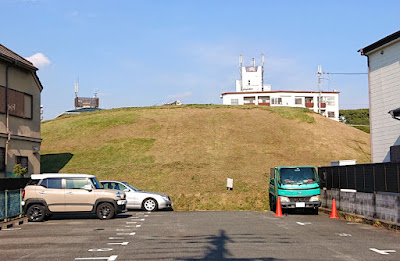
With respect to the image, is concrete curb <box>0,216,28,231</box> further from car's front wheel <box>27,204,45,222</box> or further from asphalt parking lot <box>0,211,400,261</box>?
asphalt parking lot <box>0,211,400,261</box>

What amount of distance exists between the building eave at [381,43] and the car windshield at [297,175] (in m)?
8.60

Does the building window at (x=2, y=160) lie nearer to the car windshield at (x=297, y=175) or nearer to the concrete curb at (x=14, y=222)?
the concrete curb at (x=14, y=222)

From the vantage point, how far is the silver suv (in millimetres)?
18391

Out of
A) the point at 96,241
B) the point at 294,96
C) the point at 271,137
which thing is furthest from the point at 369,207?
the point at 294,96

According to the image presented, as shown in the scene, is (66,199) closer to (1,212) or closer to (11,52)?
(1,212)

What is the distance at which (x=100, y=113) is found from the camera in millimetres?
63781

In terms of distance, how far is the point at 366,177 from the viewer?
17.7 metres

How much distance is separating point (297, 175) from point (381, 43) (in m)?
9.65

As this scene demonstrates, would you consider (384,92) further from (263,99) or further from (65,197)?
(263,99)

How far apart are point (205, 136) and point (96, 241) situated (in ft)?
125

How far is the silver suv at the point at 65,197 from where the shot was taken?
60.3ft

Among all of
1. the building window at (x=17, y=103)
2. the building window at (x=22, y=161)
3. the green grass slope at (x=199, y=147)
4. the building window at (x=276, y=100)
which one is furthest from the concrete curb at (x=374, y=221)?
the building window at (x=276, y=100)

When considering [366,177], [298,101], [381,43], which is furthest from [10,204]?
[298,101]

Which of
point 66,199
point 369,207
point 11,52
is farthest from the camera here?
point 11,52
